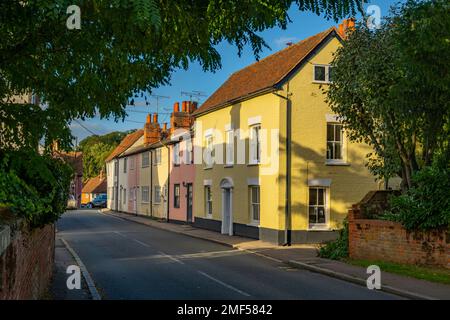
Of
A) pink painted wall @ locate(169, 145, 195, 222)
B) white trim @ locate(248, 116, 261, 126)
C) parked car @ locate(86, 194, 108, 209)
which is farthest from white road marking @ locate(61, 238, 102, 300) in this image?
parked car @ locate(86, 194, 108, 209)

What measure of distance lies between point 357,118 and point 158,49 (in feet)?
44.3

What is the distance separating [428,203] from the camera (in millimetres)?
14195

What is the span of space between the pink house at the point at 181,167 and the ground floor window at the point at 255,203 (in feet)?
30.8

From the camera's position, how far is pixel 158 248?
21438 millimetres

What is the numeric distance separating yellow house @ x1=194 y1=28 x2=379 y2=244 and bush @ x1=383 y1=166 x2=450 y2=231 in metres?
8.05

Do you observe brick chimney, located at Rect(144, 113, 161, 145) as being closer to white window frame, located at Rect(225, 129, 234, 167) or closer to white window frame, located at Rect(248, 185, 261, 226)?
white window frame, located at Rect(225, 129, 234, 167)

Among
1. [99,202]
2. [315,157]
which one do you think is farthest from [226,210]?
[99,202]

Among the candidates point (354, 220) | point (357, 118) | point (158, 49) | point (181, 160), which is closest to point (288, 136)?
point (357, 118)

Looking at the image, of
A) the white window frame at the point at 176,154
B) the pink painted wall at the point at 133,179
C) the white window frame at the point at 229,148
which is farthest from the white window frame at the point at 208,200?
the pink painted wall at the point at 133,179

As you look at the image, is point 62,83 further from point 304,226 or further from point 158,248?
point 304,226

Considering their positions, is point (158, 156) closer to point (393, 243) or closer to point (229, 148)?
point (229, 148)

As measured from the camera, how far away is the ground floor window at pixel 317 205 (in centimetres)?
2358

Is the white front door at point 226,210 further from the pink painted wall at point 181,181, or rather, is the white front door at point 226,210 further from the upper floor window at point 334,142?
the upper floor window at point 334,142

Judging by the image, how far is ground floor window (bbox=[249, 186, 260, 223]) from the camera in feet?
82.5
